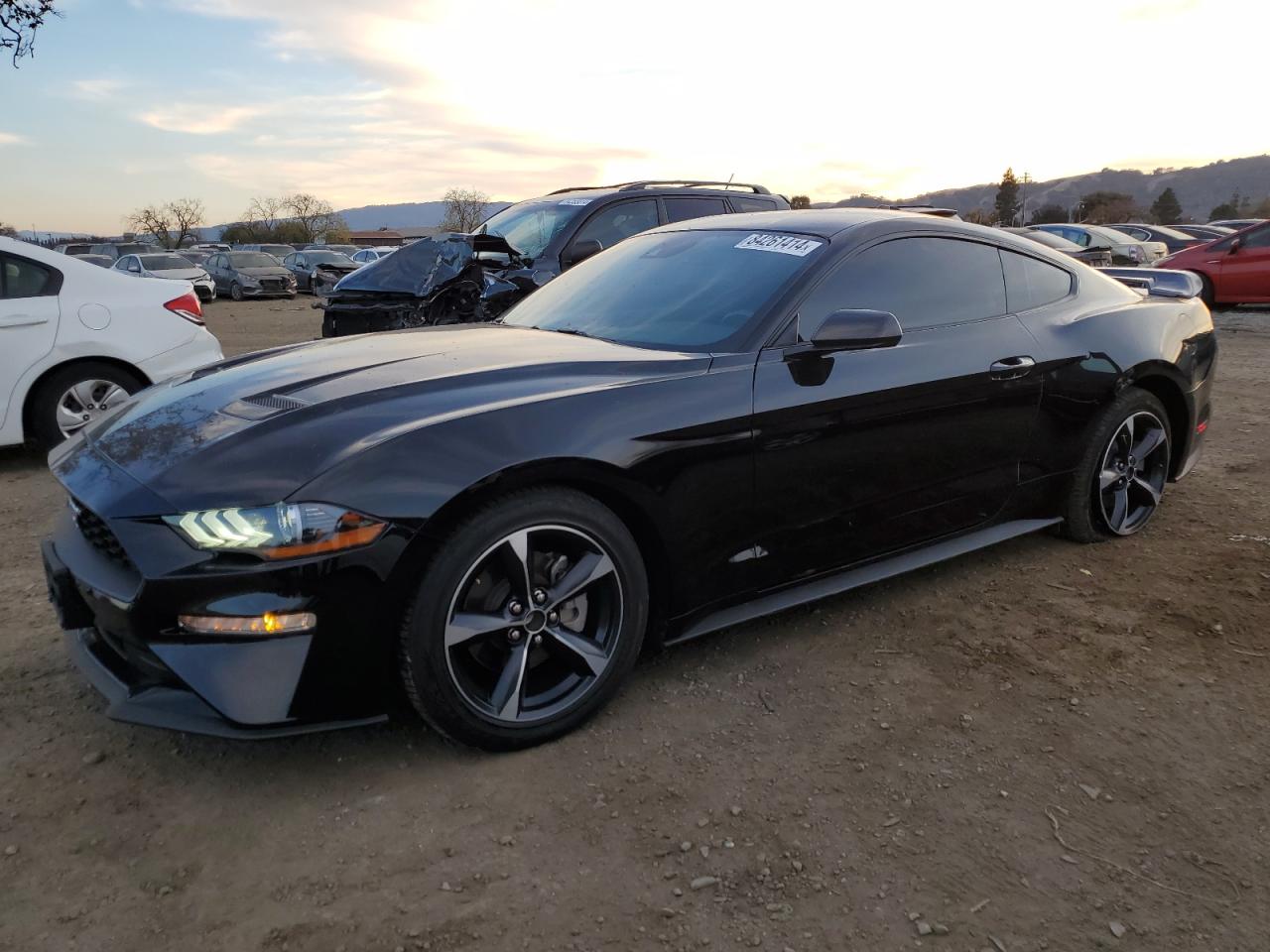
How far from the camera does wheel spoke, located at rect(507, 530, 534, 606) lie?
8.08ft

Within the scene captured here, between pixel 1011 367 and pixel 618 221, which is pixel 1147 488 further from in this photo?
pixel 618 221

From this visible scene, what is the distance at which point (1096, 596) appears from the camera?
11.9ft

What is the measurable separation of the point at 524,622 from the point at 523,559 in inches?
6.8

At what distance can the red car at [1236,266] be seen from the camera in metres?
13.2

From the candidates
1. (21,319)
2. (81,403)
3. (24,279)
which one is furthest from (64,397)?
(24,279)

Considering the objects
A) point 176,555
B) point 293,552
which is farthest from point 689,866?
point 176,555

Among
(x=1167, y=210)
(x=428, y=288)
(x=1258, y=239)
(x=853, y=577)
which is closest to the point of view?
(x=853, y=577)

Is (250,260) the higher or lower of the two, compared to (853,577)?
higher

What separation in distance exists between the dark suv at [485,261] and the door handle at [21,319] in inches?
79.8

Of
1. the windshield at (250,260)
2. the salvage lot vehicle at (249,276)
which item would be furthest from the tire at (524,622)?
the windshield at (250,260)

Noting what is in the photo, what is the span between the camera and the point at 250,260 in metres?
26.8

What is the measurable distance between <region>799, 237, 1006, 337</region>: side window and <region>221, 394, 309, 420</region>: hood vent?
1589mm

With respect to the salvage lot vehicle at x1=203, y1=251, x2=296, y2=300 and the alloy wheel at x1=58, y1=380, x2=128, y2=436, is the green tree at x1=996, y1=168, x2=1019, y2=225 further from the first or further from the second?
the alloy wheel at x1=58, y1=380, x2=128, y2=436

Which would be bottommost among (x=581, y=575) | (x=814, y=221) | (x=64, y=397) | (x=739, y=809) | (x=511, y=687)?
(x=739, y=809)
